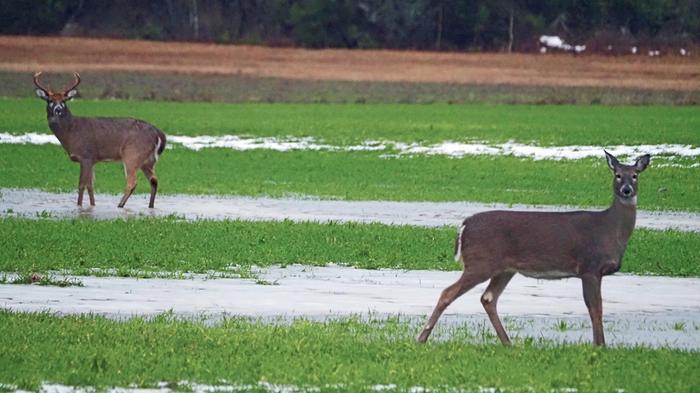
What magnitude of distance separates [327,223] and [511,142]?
A: 18.6 meters

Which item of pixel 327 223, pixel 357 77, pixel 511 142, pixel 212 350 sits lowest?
pixel 357 77

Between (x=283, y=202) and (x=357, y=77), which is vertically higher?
(x=283, y=202)

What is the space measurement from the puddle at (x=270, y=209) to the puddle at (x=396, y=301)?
6.28m

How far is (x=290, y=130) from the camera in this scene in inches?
1828

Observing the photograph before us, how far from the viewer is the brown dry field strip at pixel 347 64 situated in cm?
7319

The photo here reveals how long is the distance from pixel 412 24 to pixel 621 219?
7149 cm

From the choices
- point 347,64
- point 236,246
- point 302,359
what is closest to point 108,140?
point 236,246

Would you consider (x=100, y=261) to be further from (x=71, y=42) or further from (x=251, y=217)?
(x=71, y=42)

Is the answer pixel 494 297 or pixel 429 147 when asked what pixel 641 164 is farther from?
pixel 429 147

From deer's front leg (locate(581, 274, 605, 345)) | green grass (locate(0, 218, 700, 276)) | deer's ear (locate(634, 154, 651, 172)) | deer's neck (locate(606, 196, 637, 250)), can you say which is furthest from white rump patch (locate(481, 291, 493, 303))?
green grass (locate(0, 218, 700, 276))

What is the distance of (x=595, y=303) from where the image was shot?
13516mm

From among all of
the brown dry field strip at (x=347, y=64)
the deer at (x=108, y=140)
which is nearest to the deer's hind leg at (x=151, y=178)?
the deer at (x=108, y=140)

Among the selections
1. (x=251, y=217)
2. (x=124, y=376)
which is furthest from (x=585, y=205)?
(x=124, y=376)

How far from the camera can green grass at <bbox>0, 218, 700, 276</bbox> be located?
1906 centimetres
